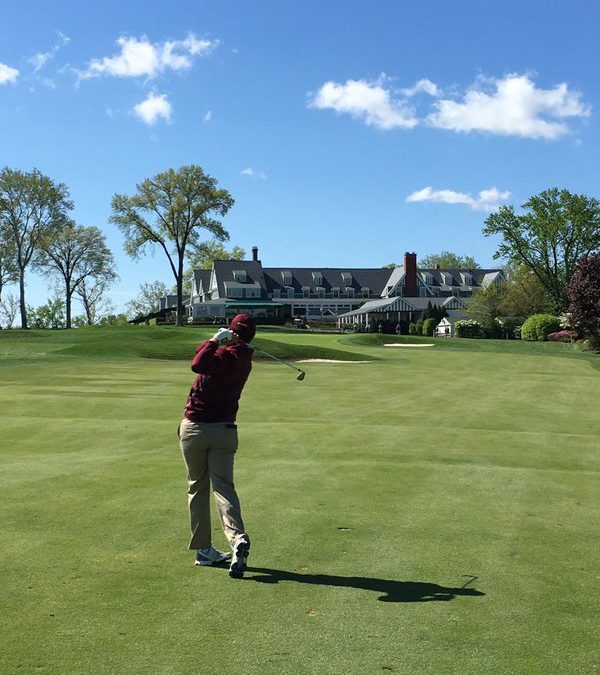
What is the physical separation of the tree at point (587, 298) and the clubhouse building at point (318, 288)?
54.2m

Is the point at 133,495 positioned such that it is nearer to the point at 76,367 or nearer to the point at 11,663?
the point at 11,663

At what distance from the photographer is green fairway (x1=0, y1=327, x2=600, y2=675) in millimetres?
5238

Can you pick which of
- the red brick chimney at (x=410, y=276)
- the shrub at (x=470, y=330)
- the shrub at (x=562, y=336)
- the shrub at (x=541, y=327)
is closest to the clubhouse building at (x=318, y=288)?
the red brick chimney at (x=410, y=276)

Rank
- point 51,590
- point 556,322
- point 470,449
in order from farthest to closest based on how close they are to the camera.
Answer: point 556,322, point 470,449, point 51,590

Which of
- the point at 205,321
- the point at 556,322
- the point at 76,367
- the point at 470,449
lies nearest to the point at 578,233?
the point at 556,322

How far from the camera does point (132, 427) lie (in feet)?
51.4

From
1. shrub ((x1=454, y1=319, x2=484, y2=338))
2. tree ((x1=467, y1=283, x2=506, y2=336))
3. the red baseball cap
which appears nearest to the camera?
the red baseball cap

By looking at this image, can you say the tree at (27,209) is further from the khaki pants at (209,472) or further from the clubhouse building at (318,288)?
the khaki pants at (209,472)

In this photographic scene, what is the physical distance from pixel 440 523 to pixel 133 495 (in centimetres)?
379

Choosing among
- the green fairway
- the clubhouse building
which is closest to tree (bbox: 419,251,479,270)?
the clubhouse building

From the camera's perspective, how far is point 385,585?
6656mm

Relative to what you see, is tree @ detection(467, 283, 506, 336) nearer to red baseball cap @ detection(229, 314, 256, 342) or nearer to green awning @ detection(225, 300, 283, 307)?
green awning @ detection(225, 300, 283, 307)

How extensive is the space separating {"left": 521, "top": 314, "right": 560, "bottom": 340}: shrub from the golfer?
206 ft

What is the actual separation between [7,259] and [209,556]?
312 feet
